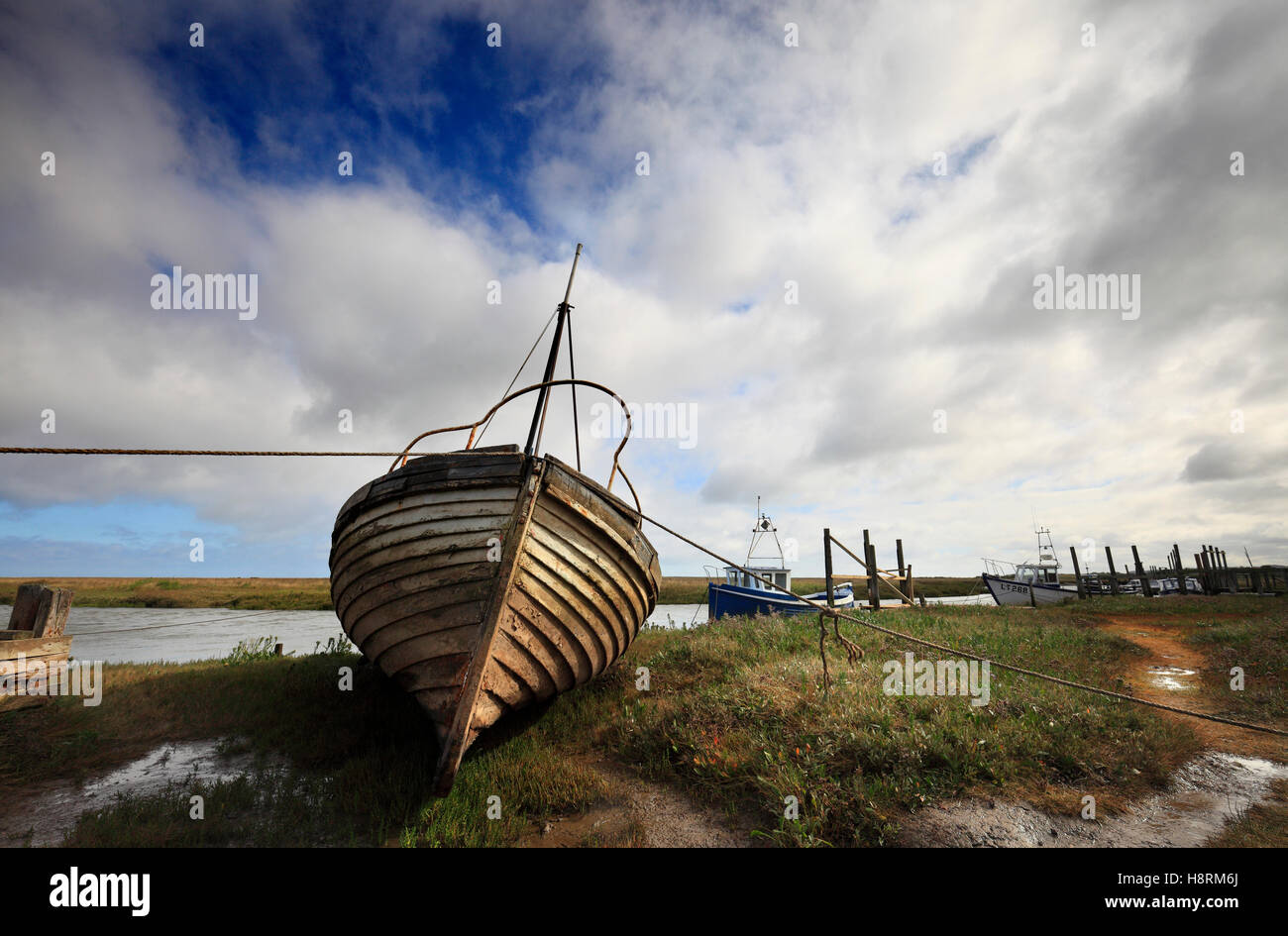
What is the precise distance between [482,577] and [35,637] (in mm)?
7111

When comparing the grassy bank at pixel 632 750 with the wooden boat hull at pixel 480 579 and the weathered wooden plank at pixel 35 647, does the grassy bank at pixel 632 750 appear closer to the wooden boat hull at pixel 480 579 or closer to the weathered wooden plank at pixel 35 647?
the weathered wooden plank at pixel 35 647

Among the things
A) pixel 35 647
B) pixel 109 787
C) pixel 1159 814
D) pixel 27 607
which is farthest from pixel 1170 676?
pixel 27 607

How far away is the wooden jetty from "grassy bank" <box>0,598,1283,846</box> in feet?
1.71

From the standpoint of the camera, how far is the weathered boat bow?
188 inches

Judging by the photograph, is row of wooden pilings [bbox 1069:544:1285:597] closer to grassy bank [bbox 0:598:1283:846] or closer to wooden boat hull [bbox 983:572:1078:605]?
wooden boat hull [bbox 983:572:1078:605]

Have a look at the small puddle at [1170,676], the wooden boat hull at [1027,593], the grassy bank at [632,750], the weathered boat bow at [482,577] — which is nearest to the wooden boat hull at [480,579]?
the weathered boat bow at [482,577]

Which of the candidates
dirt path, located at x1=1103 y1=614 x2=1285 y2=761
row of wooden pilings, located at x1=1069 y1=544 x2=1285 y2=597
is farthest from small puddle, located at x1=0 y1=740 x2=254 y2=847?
row of wooden pilings, located at x1=1069 y1=544 x2=1285 y2=597

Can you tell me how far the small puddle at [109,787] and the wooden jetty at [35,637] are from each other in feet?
6.98

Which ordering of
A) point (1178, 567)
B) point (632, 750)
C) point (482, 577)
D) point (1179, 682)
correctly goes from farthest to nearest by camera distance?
point (1178, 567) < point (1179, 682) < point (632, 750) < point (482, 577)

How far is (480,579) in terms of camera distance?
4.88 m

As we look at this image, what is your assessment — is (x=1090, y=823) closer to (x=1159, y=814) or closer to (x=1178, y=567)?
(x=1159, y=814)

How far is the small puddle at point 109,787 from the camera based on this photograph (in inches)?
187
